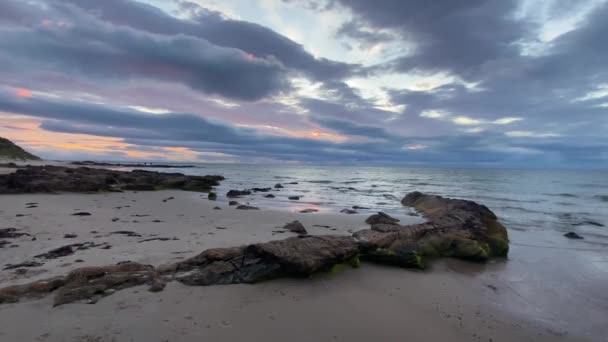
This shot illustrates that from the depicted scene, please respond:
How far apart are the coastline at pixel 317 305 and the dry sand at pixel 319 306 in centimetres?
2

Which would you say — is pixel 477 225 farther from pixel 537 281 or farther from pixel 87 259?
pixel 87 259

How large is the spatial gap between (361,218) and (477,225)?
19.5ft

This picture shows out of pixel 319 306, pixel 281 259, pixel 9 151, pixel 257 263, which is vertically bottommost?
pixel 319 306

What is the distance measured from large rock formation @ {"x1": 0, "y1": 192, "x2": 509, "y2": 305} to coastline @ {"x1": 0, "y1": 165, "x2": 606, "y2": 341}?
0.93 ft

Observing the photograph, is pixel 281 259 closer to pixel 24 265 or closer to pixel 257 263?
pixel 257 263

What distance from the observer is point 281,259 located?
20.6 ft

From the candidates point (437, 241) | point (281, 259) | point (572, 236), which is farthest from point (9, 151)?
point (572, 236)

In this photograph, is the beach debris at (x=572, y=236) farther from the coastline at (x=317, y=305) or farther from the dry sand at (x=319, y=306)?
the dry sand at (x=319, y=306)

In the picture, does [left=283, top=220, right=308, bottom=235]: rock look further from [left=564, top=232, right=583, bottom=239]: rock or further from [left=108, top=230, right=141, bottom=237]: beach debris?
[left=564, top=232, right=583, bottom=239]: rock

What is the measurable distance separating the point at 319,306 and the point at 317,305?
48mm

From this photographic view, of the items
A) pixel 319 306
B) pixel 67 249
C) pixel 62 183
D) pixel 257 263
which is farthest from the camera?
pixel 62 183

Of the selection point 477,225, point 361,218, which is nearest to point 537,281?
point 477,225

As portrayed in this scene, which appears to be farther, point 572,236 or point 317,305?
point 572,236

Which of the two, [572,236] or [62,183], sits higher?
[62,183]
